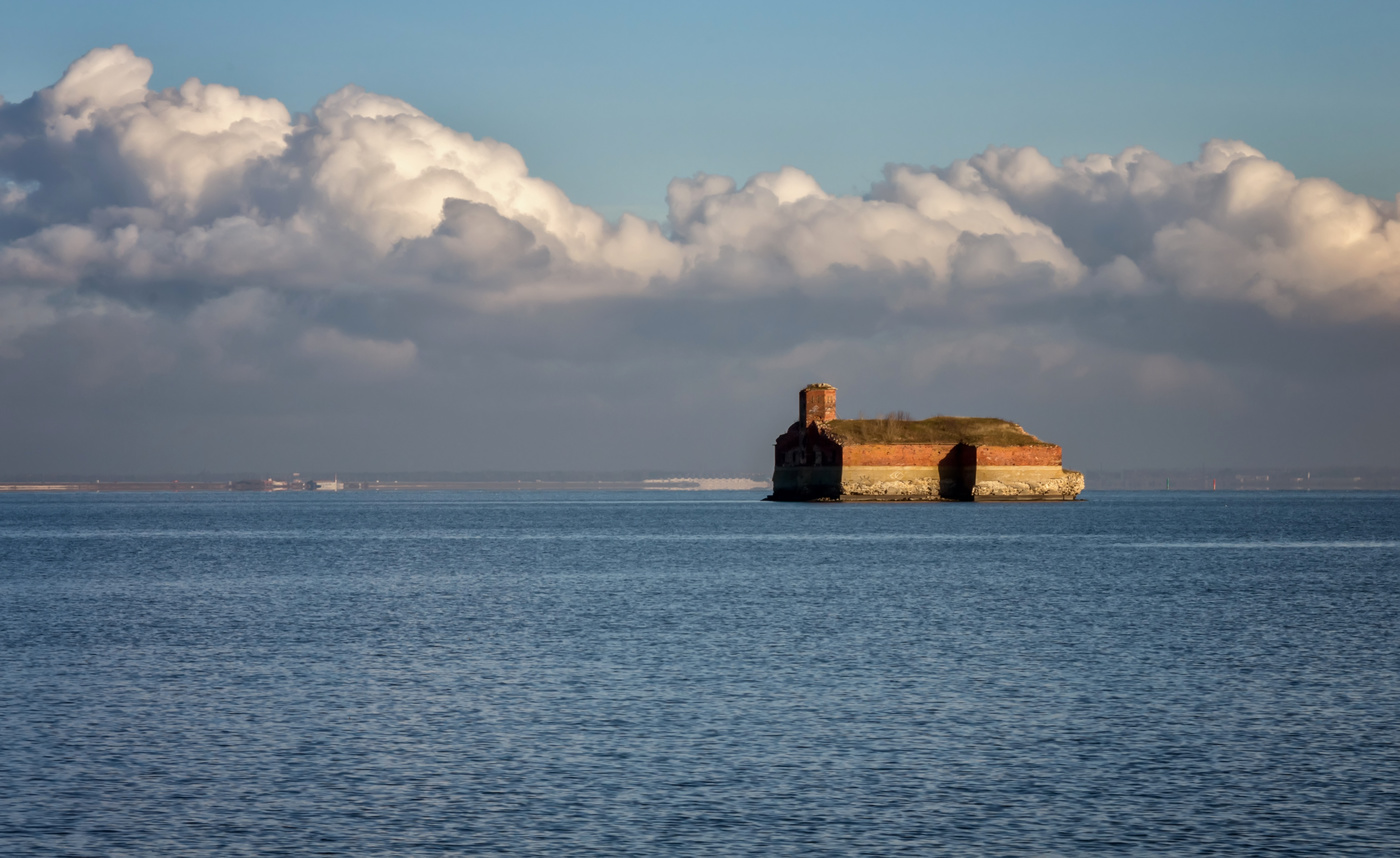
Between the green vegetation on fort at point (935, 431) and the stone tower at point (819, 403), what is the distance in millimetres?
1145

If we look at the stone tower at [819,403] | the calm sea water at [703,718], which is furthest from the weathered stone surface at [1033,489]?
the calm sea water at [703,718]

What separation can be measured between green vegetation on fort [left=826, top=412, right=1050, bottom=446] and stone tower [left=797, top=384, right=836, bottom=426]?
1.15m

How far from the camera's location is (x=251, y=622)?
108ft

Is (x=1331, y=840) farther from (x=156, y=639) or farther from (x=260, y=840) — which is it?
(x=156, y=639)

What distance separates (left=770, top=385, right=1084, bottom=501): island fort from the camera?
136 m

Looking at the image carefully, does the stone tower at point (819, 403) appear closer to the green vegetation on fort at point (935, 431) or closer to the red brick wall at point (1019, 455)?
the green vegetation on fort at point (935, 431)

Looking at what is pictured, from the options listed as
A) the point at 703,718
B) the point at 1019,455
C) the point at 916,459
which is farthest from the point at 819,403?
the point at 703,718

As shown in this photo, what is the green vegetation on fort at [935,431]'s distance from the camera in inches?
5492

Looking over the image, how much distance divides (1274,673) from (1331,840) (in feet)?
38.4

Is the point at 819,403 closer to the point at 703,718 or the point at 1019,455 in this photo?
the point at 1019,455

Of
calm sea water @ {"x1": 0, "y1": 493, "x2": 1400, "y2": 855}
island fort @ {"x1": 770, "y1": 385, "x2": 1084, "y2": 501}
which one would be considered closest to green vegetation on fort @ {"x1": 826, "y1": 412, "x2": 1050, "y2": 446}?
island fort @ {"x1": 770, "y1": 385, "x2": 1084, "y2": 501}

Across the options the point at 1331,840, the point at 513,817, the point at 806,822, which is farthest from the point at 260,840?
the point at 1331,840

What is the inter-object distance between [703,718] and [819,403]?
4817 inches

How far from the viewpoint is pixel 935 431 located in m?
145
